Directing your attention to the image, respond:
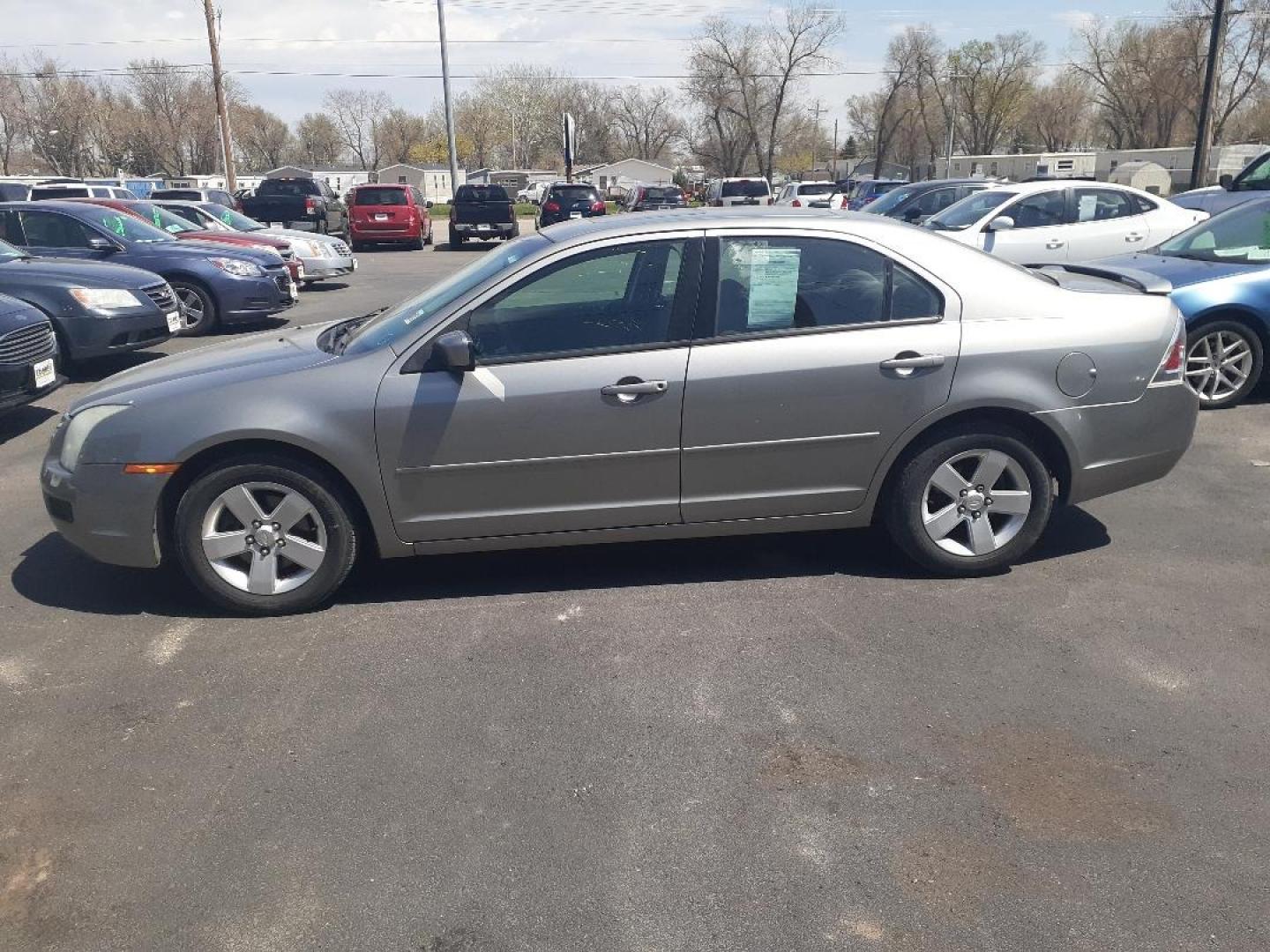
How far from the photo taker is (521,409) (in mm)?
4309

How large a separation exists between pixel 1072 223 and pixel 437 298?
9.94m

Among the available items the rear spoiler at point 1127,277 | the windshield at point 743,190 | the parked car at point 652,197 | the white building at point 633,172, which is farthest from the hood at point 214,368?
the white building at point 633,172

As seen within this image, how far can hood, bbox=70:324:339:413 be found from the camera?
175 inches

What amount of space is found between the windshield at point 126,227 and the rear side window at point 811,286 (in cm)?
1001

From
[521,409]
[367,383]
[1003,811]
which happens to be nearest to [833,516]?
[521,409]

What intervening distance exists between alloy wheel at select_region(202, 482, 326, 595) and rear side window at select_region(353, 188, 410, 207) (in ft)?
80.6

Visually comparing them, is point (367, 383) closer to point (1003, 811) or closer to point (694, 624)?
point (694, 624)

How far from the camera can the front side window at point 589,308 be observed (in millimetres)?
4402

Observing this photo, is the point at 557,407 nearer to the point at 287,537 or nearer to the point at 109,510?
the point at 287,537

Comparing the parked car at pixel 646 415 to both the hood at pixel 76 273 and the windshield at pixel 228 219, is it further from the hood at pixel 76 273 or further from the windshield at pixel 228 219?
the windshield at pixel 228 219

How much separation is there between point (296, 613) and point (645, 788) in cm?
202

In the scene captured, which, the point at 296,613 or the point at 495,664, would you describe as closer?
the point at 495,664

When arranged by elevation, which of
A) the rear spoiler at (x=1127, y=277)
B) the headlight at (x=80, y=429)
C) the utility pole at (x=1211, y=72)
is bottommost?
the headlight at (x=80, y=429)

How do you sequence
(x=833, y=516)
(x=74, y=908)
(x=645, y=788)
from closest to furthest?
(x=74, y=908) < (x=645, y=788) < (x=833, y=516)
